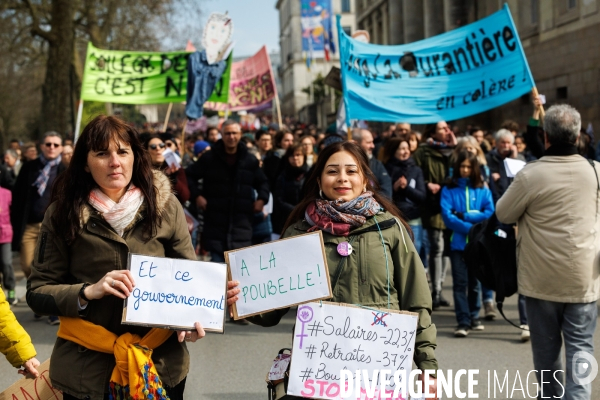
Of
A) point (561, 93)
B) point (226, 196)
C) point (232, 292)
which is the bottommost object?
point (232, 292)

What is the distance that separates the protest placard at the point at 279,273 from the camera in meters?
3.31

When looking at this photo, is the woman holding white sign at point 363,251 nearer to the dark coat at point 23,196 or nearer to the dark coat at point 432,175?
the dark coat at point 432,175

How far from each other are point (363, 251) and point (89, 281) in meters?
1.18

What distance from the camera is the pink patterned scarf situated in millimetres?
3184

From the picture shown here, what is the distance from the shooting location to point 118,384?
10.3ft

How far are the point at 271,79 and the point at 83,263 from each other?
48.2ft

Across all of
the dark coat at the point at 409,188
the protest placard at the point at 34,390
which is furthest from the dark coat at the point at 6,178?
the protest placard at the point at 34,390

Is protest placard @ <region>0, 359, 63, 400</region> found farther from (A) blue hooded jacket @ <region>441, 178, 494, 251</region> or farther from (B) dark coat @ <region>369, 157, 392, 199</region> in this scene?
(A) blue hooded jacket @ <region>441, 178, 494, 251</region>

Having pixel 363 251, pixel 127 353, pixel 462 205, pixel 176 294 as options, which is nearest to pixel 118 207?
pixel 176 294

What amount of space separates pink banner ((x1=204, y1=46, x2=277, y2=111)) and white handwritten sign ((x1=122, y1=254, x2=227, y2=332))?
14664 millimetres

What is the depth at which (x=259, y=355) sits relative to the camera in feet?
23.0

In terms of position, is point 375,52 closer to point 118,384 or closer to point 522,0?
point 118,384

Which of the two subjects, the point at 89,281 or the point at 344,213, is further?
the point at 344,213

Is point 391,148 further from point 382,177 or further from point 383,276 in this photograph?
point 383,276
